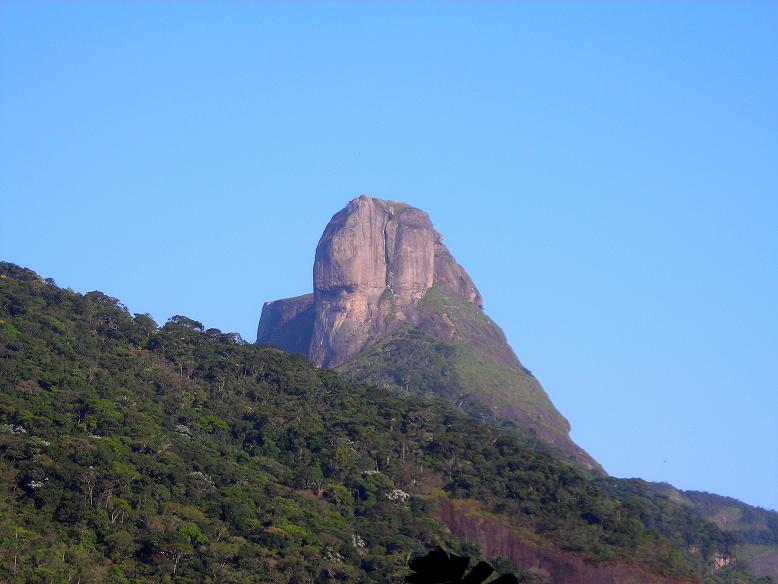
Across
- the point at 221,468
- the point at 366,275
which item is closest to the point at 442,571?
the point at 221,468

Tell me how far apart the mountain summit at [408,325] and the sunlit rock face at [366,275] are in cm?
9

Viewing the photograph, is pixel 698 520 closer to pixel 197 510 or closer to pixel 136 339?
pixel 136 339

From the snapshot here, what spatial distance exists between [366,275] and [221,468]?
6118 centimetres

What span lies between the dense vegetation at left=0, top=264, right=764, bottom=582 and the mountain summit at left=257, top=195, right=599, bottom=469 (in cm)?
2944

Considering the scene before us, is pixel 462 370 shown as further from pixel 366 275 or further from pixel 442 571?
pixel 442 571

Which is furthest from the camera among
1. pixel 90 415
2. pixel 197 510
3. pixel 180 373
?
pixel 180 373

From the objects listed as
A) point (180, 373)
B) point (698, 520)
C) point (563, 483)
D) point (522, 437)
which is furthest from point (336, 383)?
point (698, 520)

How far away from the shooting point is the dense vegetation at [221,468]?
4306cm

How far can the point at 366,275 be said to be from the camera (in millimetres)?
113438

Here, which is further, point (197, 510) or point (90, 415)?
point (90, 415)

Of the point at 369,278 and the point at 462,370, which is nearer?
the point at 462,370

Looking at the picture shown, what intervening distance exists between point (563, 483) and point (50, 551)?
30.7m

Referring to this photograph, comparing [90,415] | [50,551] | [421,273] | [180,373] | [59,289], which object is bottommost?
[50,551]

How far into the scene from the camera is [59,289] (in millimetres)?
71500
